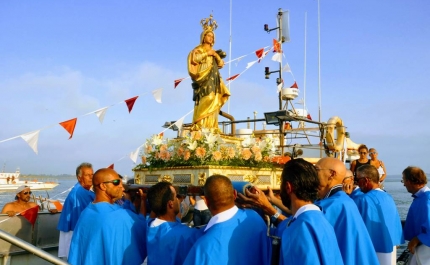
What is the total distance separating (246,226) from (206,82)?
6097mm

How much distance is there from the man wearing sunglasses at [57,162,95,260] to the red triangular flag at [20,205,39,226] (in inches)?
35.6

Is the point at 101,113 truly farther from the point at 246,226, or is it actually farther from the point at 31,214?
the point at 246,226

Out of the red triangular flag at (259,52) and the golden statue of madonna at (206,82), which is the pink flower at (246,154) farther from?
the red triangular flag at (259,52)

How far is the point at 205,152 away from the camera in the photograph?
23.0 feet

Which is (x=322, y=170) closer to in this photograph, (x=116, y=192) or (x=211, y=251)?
(x=211, y=251)

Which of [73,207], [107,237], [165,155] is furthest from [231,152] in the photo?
[107,237]

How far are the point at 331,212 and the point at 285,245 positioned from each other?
3.92ft

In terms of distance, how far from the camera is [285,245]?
2.52m

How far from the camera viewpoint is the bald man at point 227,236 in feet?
9.28

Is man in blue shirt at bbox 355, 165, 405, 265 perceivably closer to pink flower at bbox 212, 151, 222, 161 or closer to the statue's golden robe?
pink flower at bbox 212, 151, 222, 161

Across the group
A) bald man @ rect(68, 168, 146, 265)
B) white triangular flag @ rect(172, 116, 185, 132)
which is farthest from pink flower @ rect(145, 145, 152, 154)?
bald man @ rect(68, 168, 146, 265)

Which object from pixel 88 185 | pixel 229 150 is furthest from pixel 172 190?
pixel 229 150

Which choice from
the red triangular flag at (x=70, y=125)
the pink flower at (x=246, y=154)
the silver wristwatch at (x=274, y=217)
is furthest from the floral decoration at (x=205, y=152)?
the silver wristwatch at (x=274, y=217)

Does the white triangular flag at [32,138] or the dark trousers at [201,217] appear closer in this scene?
the dark trousers at [201,217]
